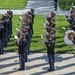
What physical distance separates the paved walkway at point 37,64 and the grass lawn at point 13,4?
47.3 ft

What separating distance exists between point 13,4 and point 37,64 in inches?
697

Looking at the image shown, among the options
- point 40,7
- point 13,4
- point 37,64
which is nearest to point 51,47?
point 37,64

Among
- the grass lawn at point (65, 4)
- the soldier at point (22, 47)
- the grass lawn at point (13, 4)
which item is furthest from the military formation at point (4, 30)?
the grass lawn at point (65, 4)

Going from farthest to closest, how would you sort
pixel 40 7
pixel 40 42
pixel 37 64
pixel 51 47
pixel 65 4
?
pixel 65 4, pixel 40 7, pixel 40 42, pixel 37 64, pixel 51 47

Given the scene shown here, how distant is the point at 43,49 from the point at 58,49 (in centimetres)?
79

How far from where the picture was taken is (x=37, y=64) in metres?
16.2

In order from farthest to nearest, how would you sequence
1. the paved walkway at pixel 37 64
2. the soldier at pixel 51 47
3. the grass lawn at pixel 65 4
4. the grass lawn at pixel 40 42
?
the grass lawn at pixel 65 4 → the grass lawn at pixel 40 42 → the paved walkway at pixel 37 64 → the soldier at pixel 51 47

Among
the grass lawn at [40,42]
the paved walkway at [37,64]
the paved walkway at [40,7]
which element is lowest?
the paved walkway at [37,64]

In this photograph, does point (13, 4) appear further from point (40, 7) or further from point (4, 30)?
point (4, 30)

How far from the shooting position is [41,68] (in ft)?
51.6

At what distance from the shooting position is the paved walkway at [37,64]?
15222mm

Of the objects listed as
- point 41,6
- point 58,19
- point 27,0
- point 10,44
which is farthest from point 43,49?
point 27,0

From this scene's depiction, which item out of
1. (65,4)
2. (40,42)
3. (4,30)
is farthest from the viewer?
(65,4)

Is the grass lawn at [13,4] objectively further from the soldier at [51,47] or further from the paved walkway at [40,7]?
the soldier at [51,47]
